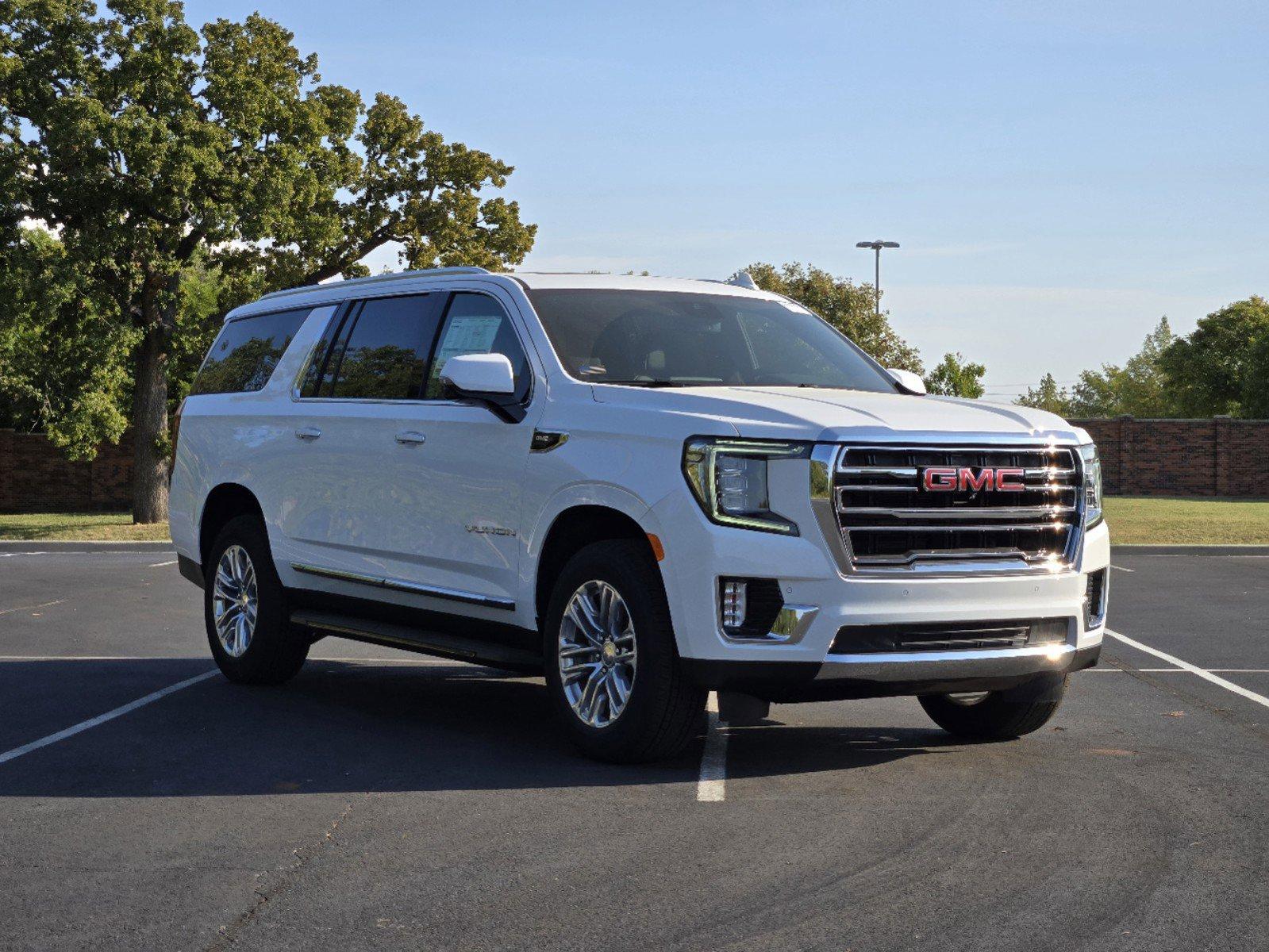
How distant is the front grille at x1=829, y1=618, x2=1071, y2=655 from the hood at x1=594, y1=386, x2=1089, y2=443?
0.76 metres

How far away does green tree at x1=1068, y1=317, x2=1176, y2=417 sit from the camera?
110981mm

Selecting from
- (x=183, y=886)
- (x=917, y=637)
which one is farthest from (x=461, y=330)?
(x=183, y=886)

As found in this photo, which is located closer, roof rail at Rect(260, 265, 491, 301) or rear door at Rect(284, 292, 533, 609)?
rear door at Rect(284, 292, 533, 609)

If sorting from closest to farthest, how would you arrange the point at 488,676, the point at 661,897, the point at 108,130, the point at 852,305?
1. the point at 661,897
2. the point at 488,676
3. the point at 108,130
4. the point at 852,305

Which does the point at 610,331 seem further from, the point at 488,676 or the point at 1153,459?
the point at 1153,459

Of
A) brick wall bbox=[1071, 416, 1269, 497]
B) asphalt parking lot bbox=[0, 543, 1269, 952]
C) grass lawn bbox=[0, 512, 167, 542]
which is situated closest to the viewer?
asphalt parking lot bbox=[0, 543, 1269, 952]

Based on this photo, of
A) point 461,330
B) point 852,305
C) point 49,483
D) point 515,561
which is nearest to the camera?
point 515,561

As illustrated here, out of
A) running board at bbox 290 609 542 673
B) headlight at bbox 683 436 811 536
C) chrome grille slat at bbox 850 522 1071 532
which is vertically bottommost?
running board at bbox 290 609 542 673

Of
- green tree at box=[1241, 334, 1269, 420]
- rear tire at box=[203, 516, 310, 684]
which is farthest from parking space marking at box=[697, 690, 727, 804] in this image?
green tree at box=[1241, 334, 1269, 420]

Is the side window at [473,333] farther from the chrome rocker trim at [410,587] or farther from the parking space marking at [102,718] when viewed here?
Answer: the parking space marking at [102,718]

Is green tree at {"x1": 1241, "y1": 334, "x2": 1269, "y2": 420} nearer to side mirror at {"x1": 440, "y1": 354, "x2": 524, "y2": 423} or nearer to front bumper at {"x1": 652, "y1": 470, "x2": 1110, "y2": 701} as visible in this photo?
side mirror at {"x1": 440, "y1": 354, "x2": 524, "y2": 423}

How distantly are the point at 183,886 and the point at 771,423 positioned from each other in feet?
9.38

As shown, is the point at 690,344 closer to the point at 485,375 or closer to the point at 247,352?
the point at 485,375

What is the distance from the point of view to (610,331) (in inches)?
315
